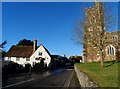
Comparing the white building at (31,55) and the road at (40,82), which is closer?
the road at (40,82)

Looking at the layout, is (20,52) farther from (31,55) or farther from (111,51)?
(111,51)

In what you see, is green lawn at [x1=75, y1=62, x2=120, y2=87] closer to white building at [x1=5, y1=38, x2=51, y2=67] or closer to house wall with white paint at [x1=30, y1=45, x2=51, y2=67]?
house wall with white paint at [x1=30, y1=45, x2=51, y2=67]

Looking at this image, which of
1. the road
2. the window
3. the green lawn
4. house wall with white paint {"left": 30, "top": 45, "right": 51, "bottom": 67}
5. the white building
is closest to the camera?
the green lawn

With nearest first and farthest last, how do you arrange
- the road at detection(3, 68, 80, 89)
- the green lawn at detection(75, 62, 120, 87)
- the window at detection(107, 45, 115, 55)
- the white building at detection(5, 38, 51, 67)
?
the green lawn at detection(75, 62, 120, 87) < the road at detection(3, 68, 80, 89) < the window at detection(107, 45, 115, 55) < the white building at detection(5, 38, 51, 67)

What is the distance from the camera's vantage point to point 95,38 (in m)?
48.8

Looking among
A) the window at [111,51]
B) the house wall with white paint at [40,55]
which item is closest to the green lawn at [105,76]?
the window at [111,51]

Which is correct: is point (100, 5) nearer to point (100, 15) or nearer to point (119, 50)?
point (100, 15)

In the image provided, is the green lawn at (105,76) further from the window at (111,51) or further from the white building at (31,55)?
the white building at (31,55)

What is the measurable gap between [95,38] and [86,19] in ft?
21.6

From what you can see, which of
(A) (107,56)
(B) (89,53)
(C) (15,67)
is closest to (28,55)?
(B) (89,53)

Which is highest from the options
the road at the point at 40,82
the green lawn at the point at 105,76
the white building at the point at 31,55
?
the white building at the point at 31,55

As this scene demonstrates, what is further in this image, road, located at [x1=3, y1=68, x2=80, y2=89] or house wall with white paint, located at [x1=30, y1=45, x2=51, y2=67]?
house wall with white paint, located at [x1=30, y1=45, x2=51, y2=67]

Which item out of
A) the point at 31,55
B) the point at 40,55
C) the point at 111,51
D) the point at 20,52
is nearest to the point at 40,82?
the point at 111,51

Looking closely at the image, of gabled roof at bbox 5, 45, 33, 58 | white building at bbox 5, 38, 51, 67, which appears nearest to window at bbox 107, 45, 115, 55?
white building at bbox 5, 38, 51, 67
